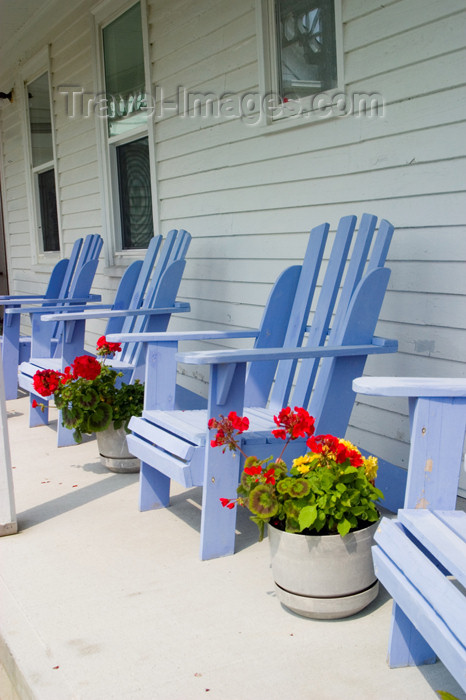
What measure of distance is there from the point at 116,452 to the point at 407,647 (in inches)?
72.2

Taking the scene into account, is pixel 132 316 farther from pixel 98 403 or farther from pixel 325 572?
pixel 325 572

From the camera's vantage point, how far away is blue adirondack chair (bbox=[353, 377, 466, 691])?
1.43 m

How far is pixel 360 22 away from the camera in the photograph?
9.50ft

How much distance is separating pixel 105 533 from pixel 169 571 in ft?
1.37

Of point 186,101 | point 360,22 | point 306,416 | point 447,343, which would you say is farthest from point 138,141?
point 306,416

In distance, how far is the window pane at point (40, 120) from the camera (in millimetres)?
6648

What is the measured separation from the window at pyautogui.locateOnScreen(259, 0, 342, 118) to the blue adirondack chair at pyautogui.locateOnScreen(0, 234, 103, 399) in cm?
190

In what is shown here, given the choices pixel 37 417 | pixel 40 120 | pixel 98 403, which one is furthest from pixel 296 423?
pixel 40 120

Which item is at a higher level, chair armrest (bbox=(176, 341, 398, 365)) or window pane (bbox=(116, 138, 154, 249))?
window pane (bbox=(116, 138, 154, 249))

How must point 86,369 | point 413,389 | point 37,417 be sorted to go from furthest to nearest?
point 37,417, point 86,369, point 413,389

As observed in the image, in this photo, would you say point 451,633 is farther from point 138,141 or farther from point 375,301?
point 138,141

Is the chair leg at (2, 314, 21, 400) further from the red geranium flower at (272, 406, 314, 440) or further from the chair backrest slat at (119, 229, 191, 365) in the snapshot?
the red geranium flower at (272, 406, 314, 440)

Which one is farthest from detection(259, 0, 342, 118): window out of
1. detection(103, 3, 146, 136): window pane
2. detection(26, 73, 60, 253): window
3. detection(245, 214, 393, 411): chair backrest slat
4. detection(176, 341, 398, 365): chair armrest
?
detection(26, 73, 60, 253): window

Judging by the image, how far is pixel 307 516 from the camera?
1879mm
